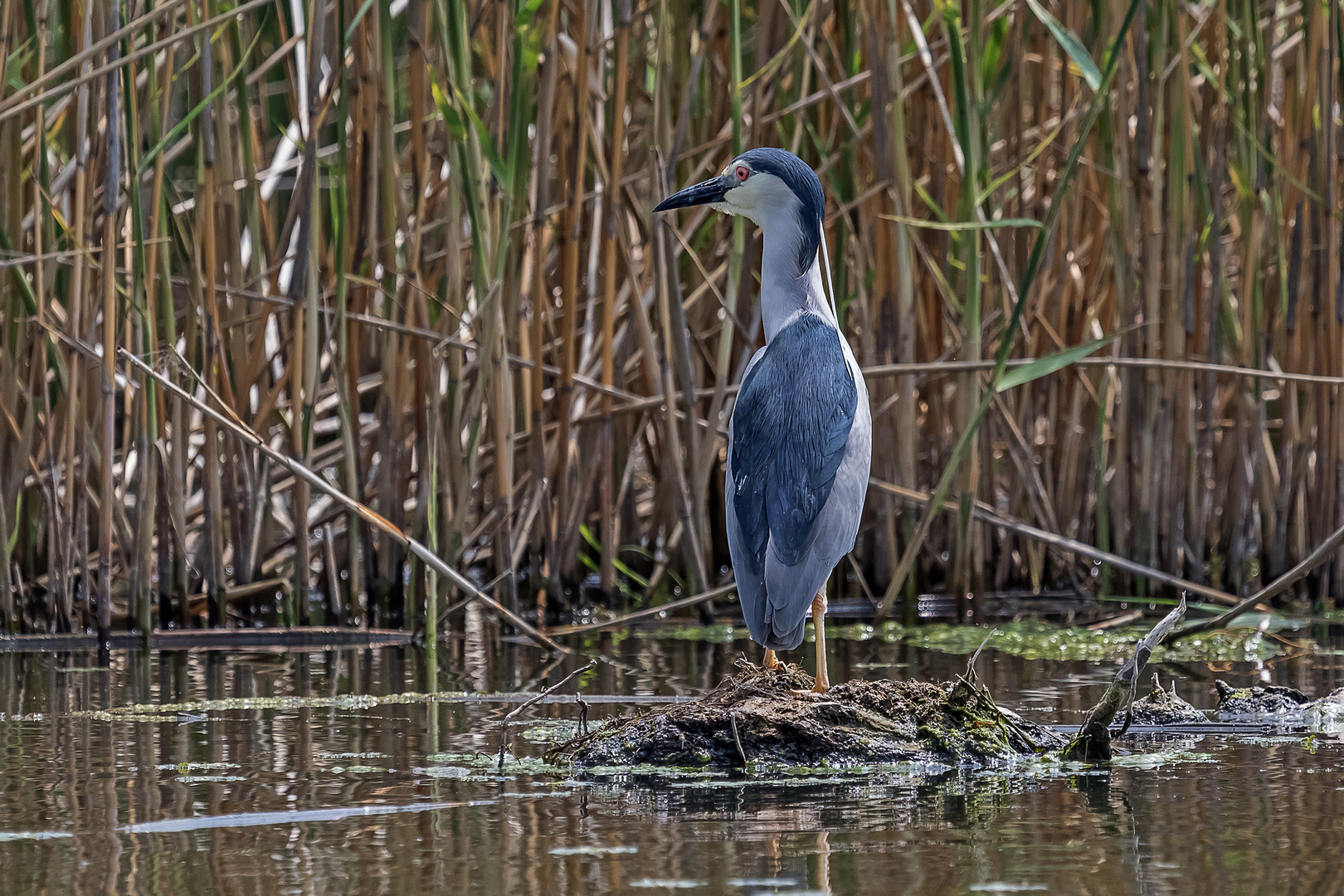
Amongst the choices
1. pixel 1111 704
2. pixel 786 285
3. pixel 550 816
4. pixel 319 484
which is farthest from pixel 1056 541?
pixel 550 816

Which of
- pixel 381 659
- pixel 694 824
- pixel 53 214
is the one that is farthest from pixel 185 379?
pixel 694 824

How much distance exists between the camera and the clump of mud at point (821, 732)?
3.52 metres

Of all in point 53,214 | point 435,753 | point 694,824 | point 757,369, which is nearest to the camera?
point 694,824

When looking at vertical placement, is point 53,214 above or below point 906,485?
above

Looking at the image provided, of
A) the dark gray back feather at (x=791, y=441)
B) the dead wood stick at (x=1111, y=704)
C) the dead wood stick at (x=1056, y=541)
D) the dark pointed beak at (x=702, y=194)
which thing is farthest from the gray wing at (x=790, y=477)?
the dead wood stick at (x=1056, y=541)

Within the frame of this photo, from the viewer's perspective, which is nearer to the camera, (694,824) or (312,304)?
(694,824)

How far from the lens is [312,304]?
5.38 metres

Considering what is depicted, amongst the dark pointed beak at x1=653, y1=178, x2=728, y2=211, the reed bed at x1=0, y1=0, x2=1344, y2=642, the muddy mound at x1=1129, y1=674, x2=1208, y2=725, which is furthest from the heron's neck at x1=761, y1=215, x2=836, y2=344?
the muddy mound at x1=1129, y1=674, x2=1208, y2=725

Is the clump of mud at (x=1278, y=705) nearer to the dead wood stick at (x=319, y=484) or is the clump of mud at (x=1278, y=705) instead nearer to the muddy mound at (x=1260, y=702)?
the muddy mound at (x=1260, y=702)

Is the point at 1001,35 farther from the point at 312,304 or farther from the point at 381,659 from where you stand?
the point at 381,659

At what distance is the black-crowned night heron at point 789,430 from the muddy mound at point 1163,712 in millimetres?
Answer: 775

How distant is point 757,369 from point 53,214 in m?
2.29

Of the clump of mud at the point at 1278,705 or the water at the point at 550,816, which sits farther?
the clump of mud at the point at 1278,705

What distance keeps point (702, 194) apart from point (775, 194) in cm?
21
